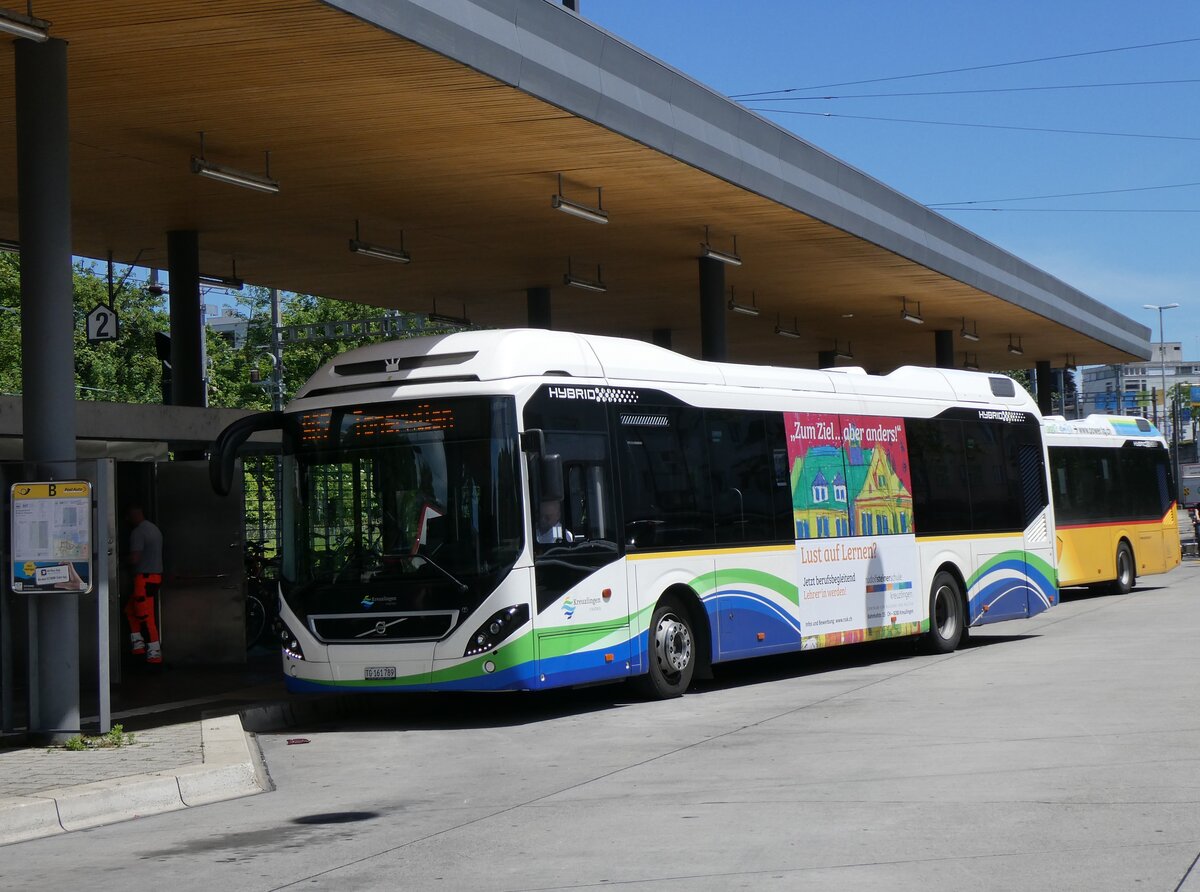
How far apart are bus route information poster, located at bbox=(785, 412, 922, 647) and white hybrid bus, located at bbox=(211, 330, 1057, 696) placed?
3cm

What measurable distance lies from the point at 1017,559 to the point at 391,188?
30.2 feet

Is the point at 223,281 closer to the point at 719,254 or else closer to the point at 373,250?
the point at 373,250

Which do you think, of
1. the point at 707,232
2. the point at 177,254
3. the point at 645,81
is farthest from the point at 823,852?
the point at 177,254

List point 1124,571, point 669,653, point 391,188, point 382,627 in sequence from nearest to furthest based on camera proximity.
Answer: point 382,627 → point 669,653 → point 391,188 → point 1124,571

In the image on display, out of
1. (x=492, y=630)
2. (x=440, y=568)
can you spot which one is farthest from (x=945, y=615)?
(x=440, y=568)

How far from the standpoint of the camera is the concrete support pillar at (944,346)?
105 feet

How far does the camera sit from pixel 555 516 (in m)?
12.8

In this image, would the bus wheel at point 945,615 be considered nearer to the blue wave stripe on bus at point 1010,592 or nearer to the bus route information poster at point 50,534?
the blue wave stripe on bus at point 1010,592

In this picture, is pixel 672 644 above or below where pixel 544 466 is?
below

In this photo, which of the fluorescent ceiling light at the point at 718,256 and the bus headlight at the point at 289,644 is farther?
the fluorescent ceiling light at the point at 718,256

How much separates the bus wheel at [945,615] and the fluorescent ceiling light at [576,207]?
232 inches

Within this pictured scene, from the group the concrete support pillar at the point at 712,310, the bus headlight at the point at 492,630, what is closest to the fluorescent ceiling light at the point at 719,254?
the concrete support pillar at the point at 712,310

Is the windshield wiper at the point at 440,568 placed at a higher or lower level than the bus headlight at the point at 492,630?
higher

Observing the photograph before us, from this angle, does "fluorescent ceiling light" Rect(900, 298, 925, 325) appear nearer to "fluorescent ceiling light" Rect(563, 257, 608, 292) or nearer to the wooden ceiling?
the wooden ceiling
